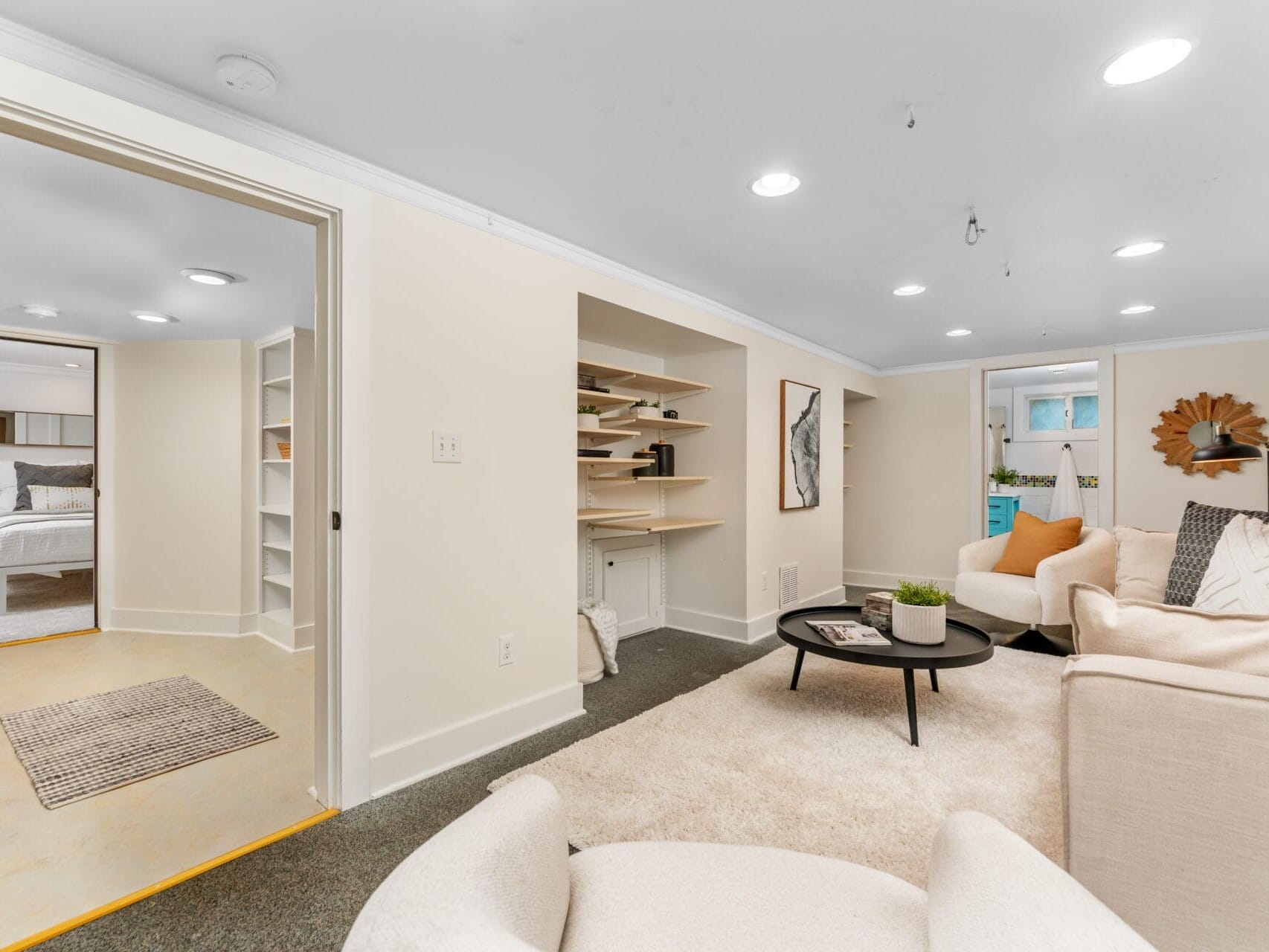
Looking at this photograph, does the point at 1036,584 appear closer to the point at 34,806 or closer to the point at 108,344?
the point at 34,806

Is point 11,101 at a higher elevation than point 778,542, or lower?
higher

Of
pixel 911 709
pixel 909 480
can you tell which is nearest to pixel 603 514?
pixel 911 709

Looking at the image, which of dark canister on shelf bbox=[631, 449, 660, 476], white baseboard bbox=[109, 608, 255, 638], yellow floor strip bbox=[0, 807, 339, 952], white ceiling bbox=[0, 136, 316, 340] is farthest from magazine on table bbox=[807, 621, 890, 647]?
white baseboard bbox=[109, 608, 255, 638]

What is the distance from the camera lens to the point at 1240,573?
171 cm

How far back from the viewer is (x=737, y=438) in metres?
4.18

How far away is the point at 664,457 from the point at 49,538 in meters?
4.72

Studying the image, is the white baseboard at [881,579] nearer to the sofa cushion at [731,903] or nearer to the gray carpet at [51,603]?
the sofa cushion at [731,903]

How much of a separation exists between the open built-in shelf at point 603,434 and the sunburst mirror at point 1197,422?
4216 millimetres

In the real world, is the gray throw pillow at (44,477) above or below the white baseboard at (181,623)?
above

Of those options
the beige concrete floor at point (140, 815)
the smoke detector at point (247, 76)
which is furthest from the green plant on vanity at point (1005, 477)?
the smoke detector at point (247, 76)

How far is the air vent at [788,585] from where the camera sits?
4.55m

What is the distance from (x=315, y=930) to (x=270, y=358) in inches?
159

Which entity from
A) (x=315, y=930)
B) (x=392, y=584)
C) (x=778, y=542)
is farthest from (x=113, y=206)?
(x=778, y=542)

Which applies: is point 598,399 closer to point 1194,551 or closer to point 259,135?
point 259,135
